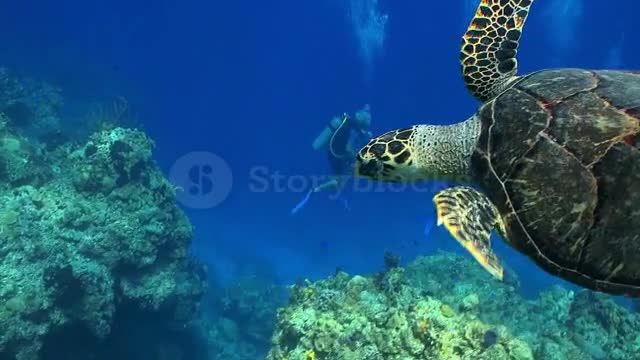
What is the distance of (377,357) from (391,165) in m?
2.16

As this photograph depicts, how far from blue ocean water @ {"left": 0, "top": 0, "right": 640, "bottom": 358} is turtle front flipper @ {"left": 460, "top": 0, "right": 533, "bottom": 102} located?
34.5ft

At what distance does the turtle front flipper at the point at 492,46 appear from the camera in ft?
12.3

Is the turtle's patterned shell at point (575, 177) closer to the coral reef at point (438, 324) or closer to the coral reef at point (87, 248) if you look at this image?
the coral reef at point (438, 324)

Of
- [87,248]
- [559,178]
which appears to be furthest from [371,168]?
[87,248]

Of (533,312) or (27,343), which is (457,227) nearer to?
(533,312)

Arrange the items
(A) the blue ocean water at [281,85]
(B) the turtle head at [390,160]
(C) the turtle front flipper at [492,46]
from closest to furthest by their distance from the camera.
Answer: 1. (B) the turtle head at [390,160]
2. (C) the turtle front flipper at [492,46]
3. (A) the blue ocean water at [281,85]

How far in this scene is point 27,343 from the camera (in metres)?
6.42

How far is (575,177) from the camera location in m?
2.55

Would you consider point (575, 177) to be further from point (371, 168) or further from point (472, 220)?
point (371, 168)

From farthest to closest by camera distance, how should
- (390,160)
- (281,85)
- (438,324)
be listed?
(281,85), (438,324), (390,160)

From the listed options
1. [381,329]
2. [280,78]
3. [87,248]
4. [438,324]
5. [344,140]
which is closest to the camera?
[438,324]

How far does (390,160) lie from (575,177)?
1.29 m

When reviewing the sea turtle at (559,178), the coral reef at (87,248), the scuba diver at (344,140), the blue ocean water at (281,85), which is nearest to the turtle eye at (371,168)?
the sea turtle at (559,178)

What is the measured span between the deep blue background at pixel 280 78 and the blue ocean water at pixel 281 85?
5.6 inches
